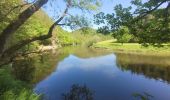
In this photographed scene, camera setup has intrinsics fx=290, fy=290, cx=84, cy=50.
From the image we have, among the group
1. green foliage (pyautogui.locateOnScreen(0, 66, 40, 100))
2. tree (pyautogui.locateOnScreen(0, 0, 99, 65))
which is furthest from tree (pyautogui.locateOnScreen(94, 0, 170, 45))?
green foliage (pyautogui.locateOnScreen(0, 66, 40, 100))

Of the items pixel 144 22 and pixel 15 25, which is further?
pixel 144 22

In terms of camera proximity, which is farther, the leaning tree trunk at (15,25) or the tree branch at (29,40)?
the tree branch at (29,40)

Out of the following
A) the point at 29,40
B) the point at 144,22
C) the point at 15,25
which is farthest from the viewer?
the point at 144,22

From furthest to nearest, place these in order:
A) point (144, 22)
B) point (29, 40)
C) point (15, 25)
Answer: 1. point (144, 22)
2. point (29, 40)
3. point (15, 25)

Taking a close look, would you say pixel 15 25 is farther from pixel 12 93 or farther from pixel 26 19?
pixel 12 93

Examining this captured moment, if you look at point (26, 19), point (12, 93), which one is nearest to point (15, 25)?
point (26, 19)

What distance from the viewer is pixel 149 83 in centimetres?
3219

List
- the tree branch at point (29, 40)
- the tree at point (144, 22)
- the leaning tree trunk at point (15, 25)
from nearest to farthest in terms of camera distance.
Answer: the leaning tree trunk at point (15, 25) < the tree branch at point (29, 40) < the tree at point (144, 22)

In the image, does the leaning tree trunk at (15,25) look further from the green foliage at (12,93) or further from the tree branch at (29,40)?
the green foliage at (12,93)

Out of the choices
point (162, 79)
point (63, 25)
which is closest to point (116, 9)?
point (63, 25)

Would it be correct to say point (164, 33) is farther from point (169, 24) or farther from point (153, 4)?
point (153, 4)

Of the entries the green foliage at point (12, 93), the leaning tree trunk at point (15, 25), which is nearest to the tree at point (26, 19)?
the leaning tree trunk at point (15, 25)

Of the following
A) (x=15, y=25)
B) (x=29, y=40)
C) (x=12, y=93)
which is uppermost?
(x=15, y=25)

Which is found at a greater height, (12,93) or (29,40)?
(29,40)
